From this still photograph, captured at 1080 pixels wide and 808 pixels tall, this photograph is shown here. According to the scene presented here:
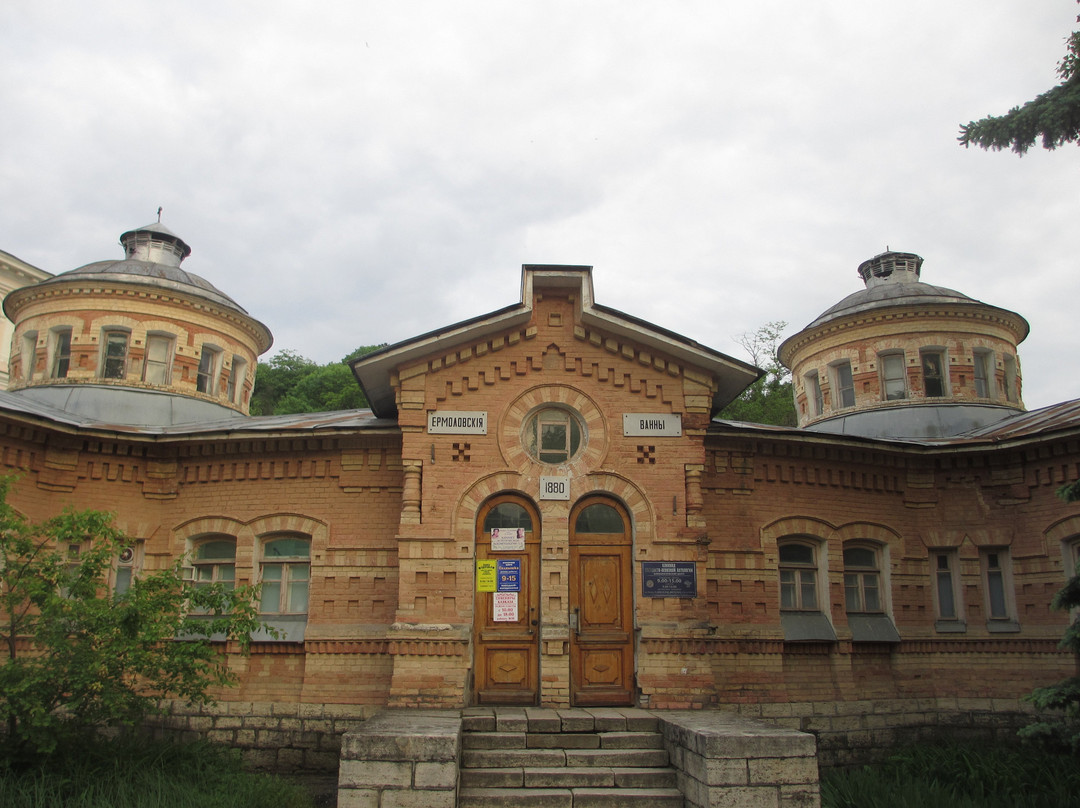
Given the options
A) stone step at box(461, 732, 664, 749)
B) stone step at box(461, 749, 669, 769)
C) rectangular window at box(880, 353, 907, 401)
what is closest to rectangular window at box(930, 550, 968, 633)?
rectangular window at box(880, 353, 907, 401)

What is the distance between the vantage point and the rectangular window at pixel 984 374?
18219mm

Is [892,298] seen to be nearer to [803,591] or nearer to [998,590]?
[998,590]

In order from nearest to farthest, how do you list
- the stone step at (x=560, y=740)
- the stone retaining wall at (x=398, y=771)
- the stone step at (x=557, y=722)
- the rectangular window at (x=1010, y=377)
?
the stone retaining wall at (x=398, y=771)
the stone step at (x=560, y=740)
the stone step at (x=557, y=722)
the rectangular window at (x=1010, y=377)

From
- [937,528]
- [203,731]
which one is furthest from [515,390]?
[937,528]

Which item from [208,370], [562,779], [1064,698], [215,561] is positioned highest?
[208,370]

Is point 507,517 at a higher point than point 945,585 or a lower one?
higher

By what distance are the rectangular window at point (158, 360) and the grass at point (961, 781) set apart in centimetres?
1436

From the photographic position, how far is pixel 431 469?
37.6 ft

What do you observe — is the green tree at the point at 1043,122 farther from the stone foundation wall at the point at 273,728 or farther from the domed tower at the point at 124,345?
the domed tower at the point at 124,345

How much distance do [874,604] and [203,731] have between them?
35.5 ft

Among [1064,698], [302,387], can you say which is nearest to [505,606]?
[1064,698]

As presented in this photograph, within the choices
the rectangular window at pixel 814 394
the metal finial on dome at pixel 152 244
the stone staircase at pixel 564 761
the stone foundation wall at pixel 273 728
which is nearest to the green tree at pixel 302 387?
the metal finial on dome at pixel 152 244

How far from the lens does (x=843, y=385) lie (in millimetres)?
19422

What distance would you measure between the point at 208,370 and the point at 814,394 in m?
14.2
